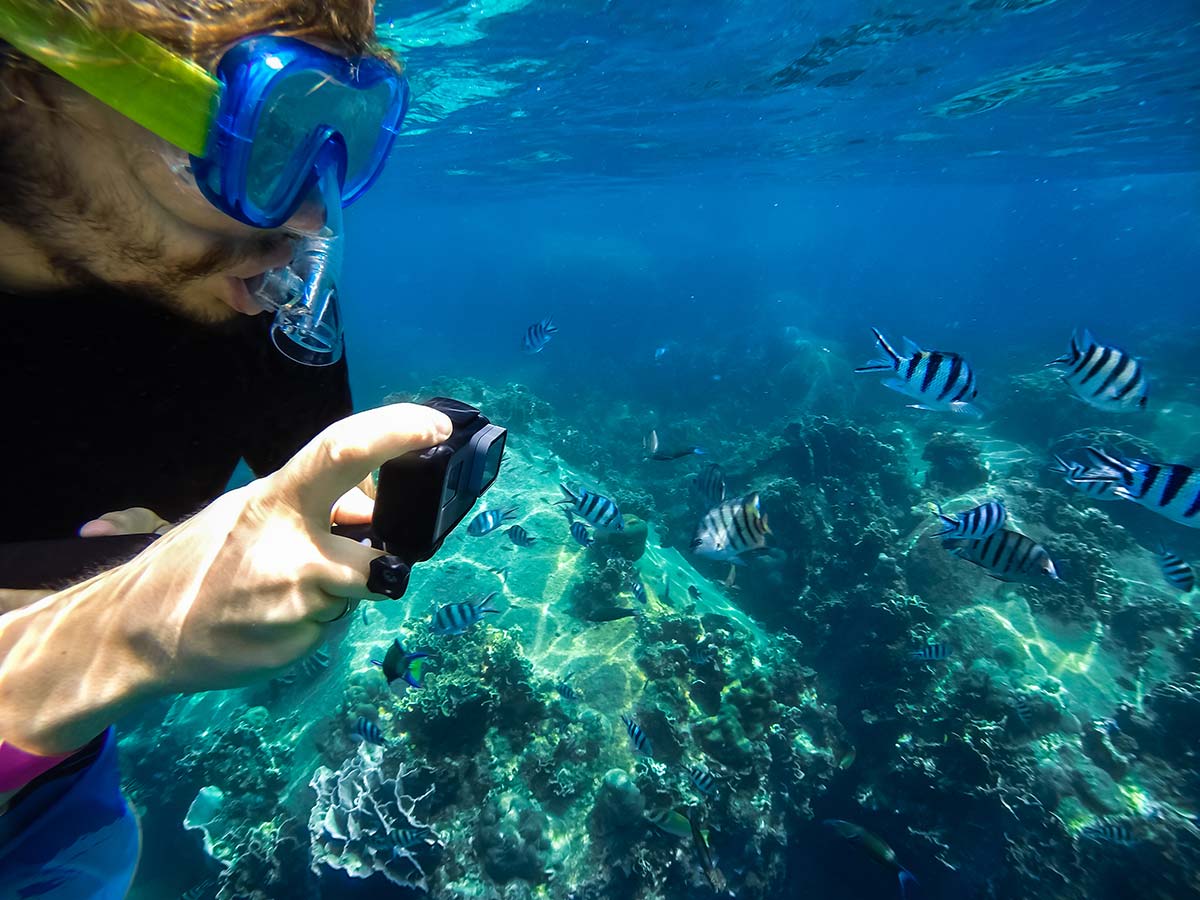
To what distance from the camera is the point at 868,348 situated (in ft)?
106

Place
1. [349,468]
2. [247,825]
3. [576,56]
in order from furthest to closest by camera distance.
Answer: [576,56]
[247,825]
[349,468]

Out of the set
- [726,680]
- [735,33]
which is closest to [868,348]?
[735,33]

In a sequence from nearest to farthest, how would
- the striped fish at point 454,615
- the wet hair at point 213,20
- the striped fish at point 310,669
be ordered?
the wet hair at point 213,20
the striped fish at point 454,615
the striped fish at point 310,669

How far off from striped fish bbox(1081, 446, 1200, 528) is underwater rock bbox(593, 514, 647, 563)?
6.75 meters

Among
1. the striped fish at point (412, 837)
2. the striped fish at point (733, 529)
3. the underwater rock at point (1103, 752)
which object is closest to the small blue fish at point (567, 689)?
the striped fish at point (412, 837)

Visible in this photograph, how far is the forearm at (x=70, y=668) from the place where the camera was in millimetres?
1014

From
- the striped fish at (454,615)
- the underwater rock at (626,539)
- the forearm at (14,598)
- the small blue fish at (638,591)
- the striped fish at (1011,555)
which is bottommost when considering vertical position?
the small blue fish at (638,591)

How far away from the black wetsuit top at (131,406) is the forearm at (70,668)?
0.92 meters

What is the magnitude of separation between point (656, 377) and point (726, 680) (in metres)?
24.2

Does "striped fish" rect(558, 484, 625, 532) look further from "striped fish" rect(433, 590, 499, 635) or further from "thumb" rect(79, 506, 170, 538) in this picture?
"thumb" rect(79, 506, 170, 538)

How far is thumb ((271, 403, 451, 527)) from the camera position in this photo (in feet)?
3.64

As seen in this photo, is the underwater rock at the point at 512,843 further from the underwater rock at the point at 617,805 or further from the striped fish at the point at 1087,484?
the striped fish at the point at 1087,484

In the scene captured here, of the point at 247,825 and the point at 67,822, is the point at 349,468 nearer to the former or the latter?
the point at 67,822

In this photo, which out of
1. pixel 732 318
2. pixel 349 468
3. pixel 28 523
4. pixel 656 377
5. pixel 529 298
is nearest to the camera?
pixel 349 468
